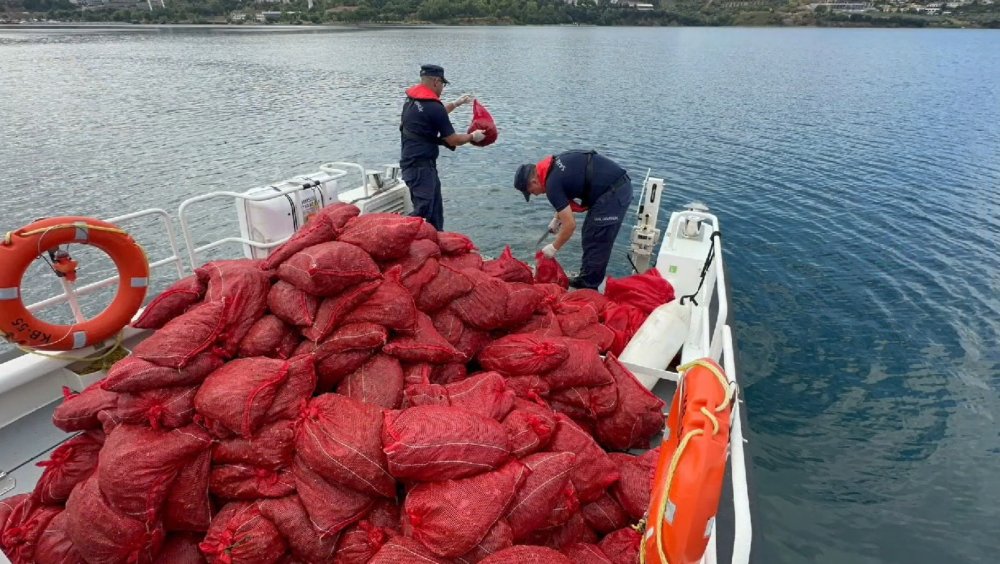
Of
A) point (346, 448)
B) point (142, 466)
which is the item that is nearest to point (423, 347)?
point (346, 448)

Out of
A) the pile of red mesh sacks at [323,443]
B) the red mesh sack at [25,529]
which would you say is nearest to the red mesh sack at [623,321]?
the pile of red mesh sacks at [323,443]

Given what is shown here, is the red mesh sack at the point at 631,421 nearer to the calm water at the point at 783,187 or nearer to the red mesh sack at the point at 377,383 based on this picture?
the calm water at the point at 783,187

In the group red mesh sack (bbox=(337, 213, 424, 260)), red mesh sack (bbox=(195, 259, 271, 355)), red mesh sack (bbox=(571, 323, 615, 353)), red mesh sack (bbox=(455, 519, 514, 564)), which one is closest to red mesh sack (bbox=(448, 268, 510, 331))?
red mesh sack (bbox=(337, 213, 424, 260))

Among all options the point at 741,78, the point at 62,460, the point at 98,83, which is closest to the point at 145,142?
the point at 98,83

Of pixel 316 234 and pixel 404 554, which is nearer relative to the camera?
pixel 404 554

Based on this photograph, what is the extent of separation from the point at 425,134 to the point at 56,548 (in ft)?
17.6

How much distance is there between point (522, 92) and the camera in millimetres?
27344

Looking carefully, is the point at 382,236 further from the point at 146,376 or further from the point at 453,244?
the point at 146,376

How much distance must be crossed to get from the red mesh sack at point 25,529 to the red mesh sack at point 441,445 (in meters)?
2.07

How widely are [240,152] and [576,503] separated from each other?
18132 mm

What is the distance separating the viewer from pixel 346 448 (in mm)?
2707

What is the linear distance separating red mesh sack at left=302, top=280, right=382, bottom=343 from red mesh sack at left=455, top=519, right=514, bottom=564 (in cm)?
156

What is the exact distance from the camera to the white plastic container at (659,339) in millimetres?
4645

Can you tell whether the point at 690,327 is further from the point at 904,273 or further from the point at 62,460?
the point at 904,273
